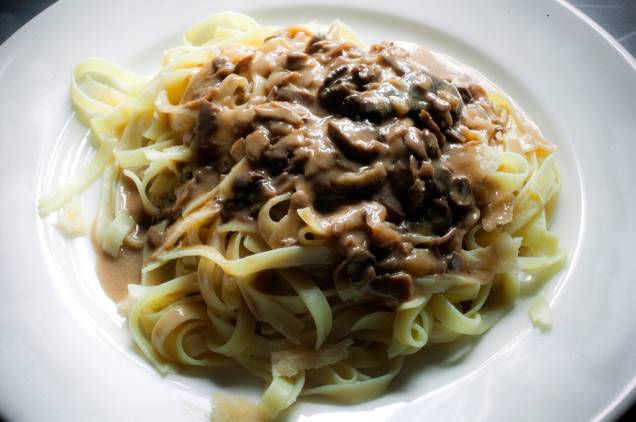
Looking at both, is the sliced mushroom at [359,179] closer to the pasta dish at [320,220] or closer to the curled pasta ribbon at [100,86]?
the pasta dish at [320,220]

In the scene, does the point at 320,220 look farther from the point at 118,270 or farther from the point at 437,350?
the point at 118,270

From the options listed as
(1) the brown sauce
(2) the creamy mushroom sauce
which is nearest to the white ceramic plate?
(1) the brown sauce

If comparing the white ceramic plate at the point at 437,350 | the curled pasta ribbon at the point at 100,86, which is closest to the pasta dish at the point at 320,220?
the white ceramic plate at the point at 437,350

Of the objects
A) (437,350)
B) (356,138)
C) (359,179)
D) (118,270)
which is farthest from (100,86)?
(437,350)

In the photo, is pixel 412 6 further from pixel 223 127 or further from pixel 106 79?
pixel 106 79

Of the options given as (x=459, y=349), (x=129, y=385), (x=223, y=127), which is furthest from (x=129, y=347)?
(x=459, y=349)

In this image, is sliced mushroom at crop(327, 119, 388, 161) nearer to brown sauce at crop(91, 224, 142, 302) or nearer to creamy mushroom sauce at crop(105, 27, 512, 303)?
creamy mushroom sauce at crop(105, 27, 512, 303)

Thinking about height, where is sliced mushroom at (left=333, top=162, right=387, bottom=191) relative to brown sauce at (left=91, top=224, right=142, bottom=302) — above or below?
above

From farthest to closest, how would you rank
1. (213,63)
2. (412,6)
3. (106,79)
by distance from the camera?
(412,6) → (106,79) → (213,63)
